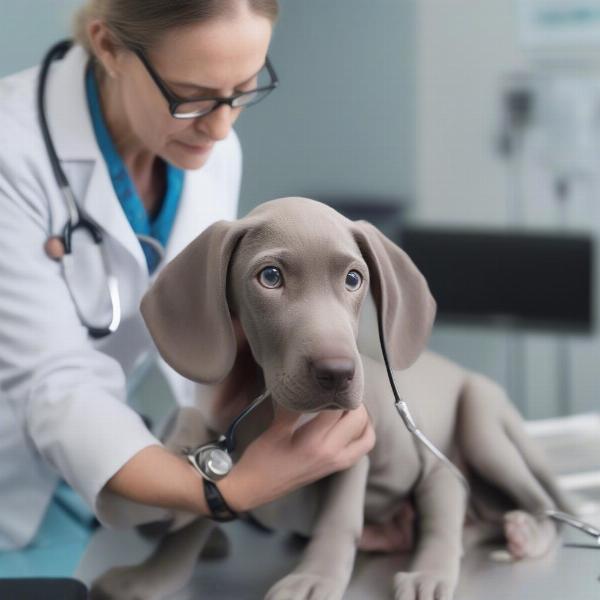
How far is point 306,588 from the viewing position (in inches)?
32.0

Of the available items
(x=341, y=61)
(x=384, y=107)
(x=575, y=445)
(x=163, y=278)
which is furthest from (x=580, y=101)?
(x=163, y=278)

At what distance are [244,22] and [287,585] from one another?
50 cm

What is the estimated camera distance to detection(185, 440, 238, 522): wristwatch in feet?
2.81

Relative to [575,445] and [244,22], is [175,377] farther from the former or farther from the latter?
[575,445]

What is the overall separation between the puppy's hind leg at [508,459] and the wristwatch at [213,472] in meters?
0.26

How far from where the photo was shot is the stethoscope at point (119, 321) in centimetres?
86

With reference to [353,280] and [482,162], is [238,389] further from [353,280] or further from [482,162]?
[482,162]

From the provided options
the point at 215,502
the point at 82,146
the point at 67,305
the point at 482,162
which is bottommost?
the point at 482,162

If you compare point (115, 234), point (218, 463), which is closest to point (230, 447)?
point (218, 463)

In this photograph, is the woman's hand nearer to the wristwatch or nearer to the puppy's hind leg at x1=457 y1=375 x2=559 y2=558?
the wristwatch

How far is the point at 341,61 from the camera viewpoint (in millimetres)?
2352

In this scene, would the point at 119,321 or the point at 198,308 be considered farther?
the point at 119,321

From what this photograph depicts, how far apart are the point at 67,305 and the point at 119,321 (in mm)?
53

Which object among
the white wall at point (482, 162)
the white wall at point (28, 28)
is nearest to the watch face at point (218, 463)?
the white wall at point (28, 28)
